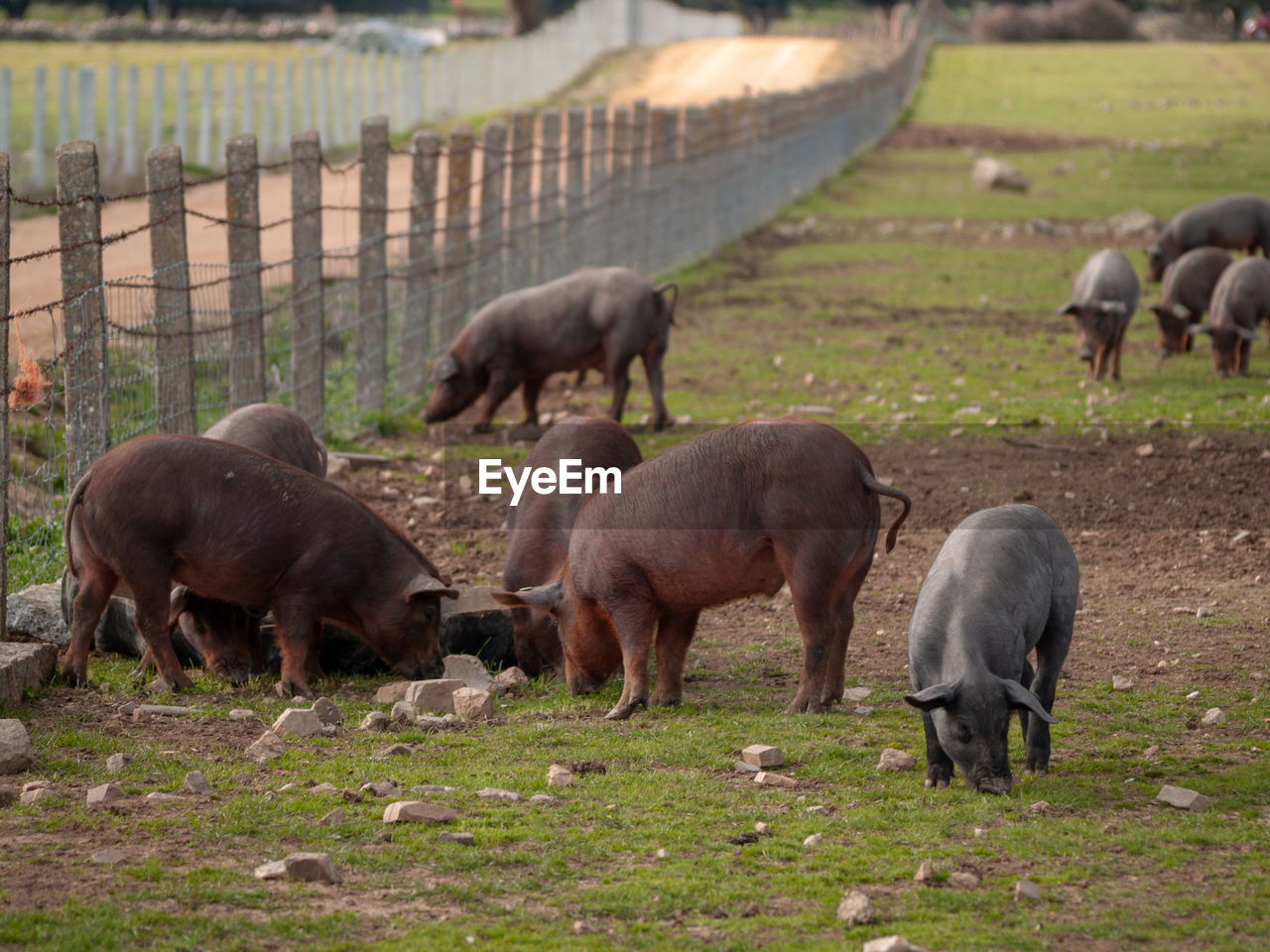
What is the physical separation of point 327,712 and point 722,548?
1717 mm

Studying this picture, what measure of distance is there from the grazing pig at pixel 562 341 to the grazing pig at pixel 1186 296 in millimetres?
5311

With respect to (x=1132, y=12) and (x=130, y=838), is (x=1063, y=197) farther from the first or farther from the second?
(x=1132, y=12)

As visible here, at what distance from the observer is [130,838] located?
4926mm

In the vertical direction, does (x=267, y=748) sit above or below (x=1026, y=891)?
below

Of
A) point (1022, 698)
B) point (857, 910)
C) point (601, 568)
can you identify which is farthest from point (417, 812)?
point (1022, 698)

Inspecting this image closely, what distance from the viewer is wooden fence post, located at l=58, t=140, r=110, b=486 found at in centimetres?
783

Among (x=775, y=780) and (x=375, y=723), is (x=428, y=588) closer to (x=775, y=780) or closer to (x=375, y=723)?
(x=375, y=723)

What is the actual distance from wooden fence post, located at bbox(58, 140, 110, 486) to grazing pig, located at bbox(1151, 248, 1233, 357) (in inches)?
400

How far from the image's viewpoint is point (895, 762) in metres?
5.80

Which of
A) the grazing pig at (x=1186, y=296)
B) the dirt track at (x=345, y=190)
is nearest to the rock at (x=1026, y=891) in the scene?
the dirt track at (x=345, y=190)

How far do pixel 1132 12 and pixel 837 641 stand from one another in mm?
78642

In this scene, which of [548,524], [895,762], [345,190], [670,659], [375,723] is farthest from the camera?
[345,190]

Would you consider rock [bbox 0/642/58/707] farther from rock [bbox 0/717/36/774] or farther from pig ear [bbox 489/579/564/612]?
pig ear [bbox 489/579/564/612]

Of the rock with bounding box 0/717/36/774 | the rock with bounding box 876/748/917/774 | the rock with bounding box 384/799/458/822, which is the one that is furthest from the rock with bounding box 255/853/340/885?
the rock with bounding box 876/748/917/774
